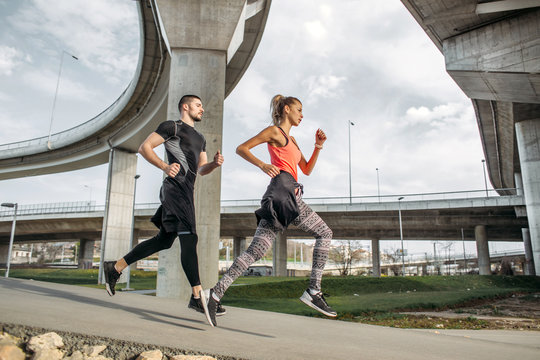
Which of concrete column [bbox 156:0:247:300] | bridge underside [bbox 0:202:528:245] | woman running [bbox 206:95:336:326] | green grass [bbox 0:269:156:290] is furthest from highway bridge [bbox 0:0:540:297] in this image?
bridge underside [bbox 0:202:528:245]

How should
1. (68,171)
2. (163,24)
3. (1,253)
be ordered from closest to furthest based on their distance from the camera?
(163,24) → (68,171) → (1,253)

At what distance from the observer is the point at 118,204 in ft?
96.1

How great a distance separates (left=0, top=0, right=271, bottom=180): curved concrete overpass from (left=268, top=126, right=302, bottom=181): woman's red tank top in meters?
8.59

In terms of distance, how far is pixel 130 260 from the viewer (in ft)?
13.7

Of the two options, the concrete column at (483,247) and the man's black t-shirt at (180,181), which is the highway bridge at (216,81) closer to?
the man's black t-shirt at (180,181)

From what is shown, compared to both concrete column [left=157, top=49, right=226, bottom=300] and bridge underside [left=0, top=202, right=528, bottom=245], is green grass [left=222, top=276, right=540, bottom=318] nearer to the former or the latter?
concrete column [left=157, top=49, right=226, bottom=300]

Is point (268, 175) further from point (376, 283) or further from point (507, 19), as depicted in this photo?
point (376, 283)

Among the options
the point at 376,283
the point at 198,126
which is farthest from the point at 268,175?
the point at 376,283

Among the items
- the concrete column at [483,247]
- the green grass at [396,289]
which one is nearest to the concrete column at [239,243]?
the concrete column at [483,247]

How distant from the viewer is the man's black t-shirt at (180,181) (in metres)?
3.85

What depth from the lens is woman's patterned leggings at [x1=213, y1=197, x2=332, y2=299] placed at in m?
3.76

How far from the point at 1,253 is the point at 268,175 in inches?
3075

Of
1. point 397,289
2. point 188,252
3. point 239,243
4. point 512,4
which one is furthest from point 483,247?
point 188,252

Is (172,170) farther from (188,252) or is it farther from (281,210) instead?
(281,210)
